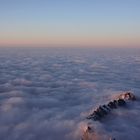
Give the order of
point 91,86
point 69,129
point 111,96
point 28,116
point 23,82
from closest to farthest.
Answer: point 69,129 < point 28,116 < point 111,96 < point 91,86 < point 23,82

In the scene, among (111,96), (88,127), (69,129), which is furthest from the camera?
(111,96)

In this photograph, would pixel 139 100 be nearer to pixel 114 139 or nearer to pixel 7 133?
pixel 114 139

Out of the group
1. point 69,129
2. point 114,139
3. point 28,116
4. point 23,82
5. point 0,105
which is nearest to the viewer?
point 114,139

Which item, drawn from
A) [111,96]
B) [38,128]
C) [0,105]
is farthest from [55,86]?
[38,128]

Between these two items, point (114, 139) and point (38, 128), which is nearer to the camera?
point (114, 139)

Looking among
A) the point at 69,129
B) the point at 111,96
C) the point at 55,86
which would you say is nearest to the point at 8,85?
the point at 55,86

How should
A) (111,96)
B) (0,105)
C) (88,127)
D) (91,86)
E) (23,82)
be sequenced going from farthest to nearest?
(23,82) → (91,86) → (111,96) → (0,105) → (88,127)

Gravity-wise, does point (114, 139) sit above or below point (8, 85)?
above

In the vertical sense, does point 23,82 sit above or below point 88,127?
below

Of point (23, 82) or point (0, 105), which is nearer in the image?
point (0, 105)
